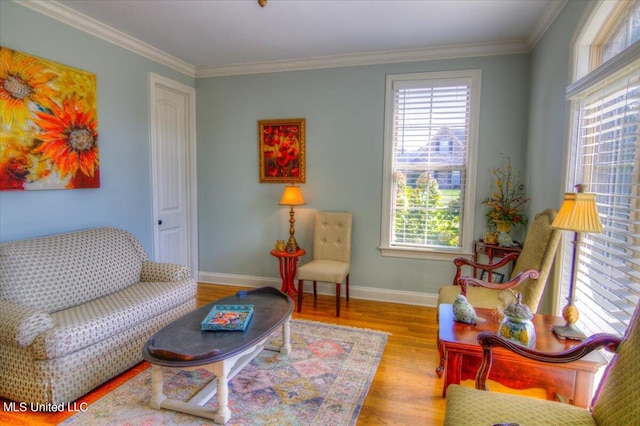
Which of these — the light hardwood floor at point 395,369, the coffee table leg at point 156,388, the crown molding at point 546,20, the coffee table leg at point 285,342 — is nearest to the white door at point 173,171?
the light hardwood floor at point 395,369

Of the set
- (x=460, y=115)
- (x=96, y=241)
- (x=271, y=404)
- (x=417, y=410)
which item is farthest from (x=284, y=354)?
(x=460, y=115)

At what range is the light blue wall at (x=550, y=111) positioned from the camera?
244 centimetres

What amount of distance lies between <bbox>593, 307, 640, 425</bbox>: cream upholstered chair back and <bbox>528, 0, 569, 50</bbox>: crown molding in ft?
7.53

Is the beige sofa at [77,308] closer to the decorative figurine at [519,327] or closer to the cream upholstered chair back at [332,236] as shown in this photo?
the cream upholstered chair back at [332,236]

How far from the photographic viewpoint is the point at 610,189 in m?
1.91

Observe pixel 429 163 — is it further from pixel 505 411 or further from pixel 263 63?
pixel 505 411

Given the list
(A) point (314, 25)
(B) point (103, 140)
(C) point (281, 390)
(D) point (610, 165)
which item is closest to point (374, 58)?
(A) point (314, 25)

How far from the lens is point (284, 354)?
273 cm

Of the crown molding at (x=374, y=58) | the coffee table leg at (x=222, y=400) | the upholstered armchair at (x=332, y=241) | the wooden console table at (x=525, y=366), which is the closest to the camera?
the wooden console table at (x=525, y=366)

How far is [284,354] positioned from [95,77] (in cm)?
288

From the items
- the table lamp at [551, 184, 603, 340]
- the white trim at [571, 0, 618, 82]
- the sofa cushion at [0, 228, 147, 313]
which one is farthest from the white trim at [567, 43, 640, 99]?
the sofa cushion at [0, 228, 147, 313]

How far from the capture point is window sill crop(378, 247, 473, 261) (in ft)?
12.3

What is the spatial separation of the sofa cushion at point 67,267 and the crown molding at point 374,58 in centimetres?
226

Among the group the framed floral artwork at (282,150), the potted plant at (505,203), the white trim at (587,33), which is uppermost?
the white trim at (587,33)
